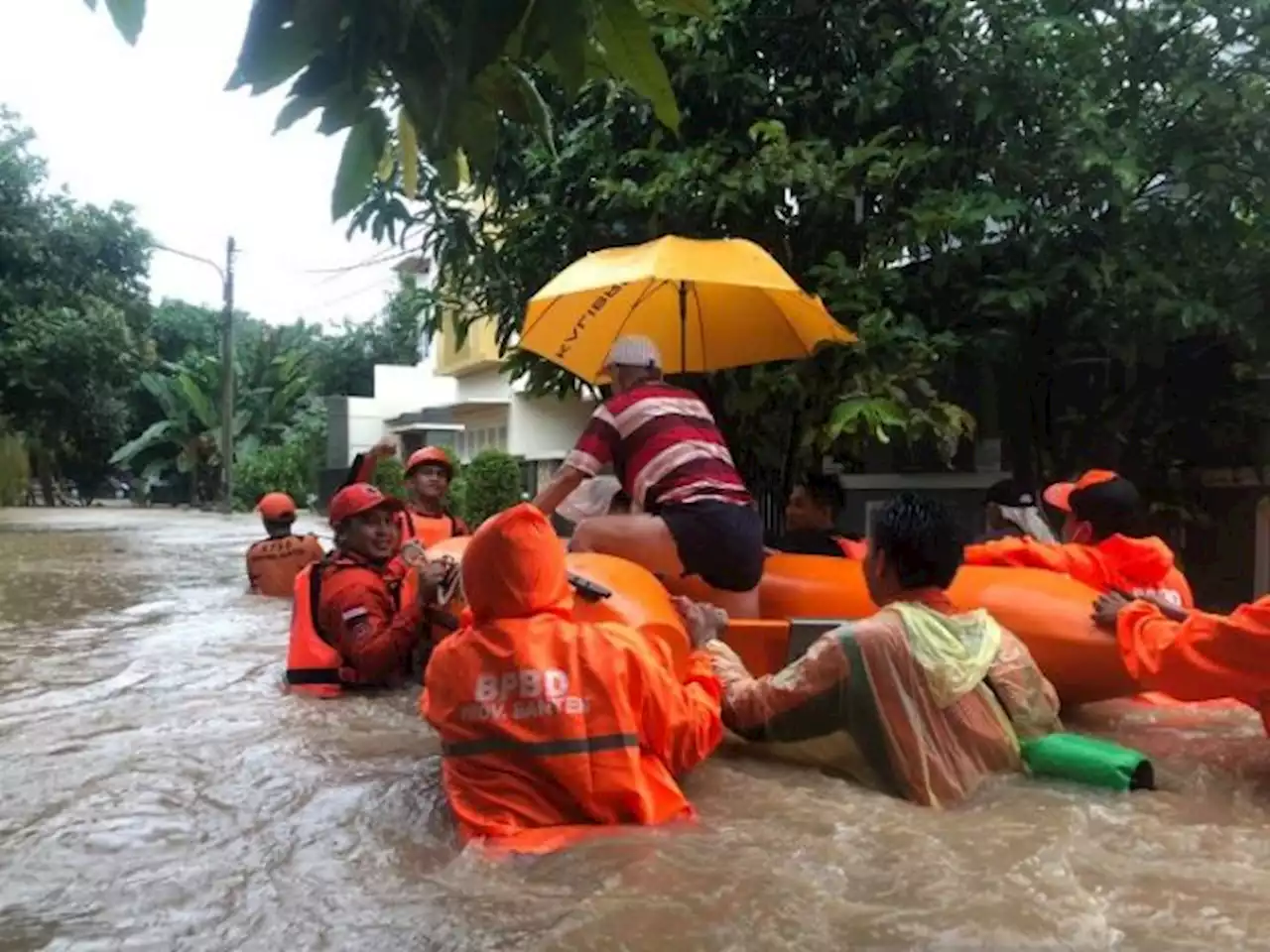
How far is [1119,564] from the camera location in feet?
17.1

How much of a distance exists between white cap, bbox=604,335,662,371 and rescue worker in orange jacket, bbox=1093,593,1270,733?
80.8 inches

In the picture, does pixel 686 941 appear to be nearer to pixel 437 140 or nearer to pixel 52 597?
pixel 437 140

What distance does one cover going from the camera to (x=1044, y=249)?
725 cm

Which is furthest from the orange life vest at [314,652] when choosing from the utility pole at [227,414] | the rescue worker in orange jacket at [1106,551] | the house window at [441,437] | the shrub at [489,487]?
the utility pole at [227,414]

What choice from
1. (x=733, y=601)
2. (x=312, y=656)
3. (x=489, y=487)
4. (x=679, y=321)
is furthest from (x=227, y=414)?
(x=733, y=601)

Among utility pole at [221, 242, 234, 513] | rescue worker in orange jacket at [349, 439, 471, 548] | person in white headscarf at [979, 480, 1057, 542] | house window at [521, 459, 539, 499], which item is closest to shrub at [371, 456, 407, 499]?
house window at [521, 459, 539, 499]

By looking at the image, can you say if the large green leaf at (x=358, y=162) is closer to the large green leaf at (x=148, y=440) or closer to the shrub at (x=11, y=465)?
the shrub at (x=11, y=465)

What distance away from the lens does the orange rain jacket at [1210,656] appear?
12.9ft

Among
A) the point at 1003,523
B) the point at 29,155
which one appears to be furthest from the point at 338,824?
the point at 29,155

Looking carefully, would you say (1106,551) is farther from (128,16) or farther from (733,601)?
(128,16)

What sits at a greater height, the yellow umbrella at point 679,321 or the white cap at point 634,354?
the yellow umbrella at point 679,321

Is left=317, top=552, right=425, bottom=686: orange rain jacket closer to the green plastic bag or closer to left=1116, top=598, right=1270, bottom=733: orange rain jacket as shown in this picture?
the green plastic bag

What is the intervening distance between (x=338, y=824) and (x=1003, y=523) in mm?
3915

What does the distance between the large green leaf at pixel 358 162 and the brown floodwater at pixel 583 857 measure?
1683 millimetres
